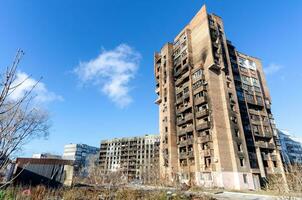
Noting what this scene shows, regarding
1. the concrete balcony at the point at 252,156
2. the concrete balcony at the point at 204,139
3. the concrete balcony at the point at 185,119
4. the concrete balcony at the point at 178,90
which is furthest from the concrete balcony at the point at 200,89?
the concrete balcony at the point at 252,156

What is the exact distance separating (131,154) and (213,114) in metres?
64.6

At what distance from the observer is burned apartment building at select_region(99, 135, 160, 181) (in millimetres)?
89894

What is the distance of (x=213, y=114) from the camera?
Result: 131 feet

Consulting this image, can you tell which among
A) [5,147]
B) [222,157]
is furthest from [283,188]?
[222,157]

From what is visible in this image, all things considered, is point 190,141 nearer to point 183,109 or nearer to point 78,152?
point 183,109

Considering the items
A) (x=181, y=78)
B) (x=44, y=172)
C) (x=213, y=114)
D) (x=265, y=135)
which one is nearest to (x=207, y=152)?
(x=213, y=114)

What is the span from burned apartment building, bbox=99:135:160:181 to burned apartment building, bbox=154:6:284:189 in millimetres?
40986

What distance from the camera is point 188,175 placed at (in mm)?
41719

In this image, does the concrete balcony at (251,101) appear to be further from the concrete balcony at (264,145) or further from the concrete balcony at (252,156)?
the concrete balcony at (252,156)

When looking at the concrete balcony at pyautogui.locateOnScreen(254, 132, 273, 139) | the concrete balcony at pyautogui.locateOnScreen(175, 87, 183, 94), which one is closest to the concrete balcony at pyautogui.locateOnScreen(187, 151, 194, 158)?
the concrete balcony at pyautogui.locateOnScreen(254, 132, 273, 139)

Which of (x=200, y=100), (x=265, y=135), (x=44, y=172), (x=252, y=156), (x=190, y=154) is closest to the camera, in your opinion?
(x=44, y=172)

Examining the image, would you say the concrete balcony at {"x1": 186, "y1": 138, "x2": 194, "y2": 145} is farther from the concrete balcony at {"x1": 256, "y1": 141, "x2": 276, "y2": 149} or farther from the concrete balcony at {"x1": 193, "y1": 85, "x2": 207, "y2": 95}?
the concrete balcony at {"x1": 256, "y1": 141, "x2": 276, "y2": 149}

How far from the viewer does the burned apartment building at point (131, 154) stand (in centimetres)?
8989

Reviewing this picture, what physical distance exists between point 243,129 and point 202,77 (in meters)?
15.0
